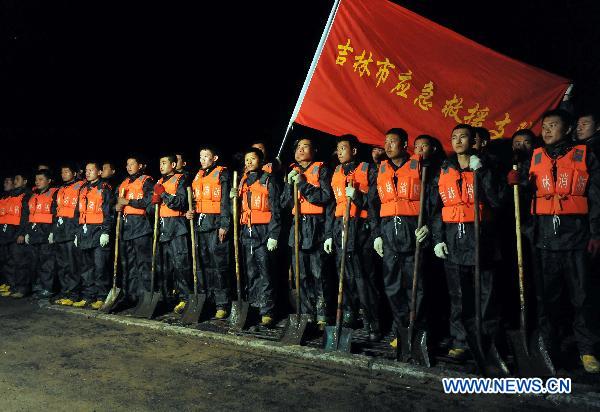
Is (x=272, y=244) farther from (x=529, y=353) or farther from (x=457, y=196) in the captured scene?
(x=529, y=353)

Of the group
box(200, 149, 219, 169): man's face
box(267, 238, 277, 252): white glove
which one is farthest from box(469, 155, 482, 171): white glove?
box(200, 149, 219, 169): man's face

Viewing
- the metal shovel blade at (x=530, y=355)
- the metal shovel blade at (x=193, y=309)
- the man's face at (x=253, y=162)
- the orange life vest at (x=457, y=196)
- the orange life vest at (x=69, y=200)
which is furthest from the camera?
the orange life vest at (x=69, y=200)

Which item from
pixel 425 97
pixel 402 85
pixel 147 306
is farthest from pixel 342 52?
pixel 147 306

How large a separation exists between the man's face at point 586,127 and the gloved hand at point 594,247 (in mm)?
1348

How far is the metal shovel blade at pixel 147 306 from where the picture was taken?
240 inches

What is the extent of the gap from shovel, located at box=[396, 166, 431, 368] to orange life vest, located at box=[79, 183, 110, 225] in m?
5.52

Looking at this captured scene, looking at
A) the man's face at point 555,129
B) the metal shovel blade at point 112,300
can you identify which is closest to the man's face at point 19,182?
the metal shovel blade at point 112,300

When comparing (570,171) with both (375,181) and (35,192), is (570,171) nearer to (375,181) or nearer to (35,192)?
(375,181)

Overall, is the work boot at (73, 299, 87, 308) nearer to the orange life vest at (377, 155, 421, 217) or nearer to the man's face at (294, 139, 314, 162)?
the man's face at (294, 139, 314, 162)

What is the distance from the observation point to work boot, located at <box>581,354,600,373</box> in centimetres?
348

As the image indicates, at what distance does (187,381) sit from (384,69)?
4237mm

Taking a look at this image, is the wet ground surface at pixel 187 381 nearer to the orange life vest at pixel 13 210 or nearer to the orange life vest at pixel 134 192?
the orange life vest at pixel 134 192

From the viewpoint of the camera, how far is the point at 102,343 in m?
4.87

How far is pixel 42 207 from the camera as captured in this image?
830 cm
